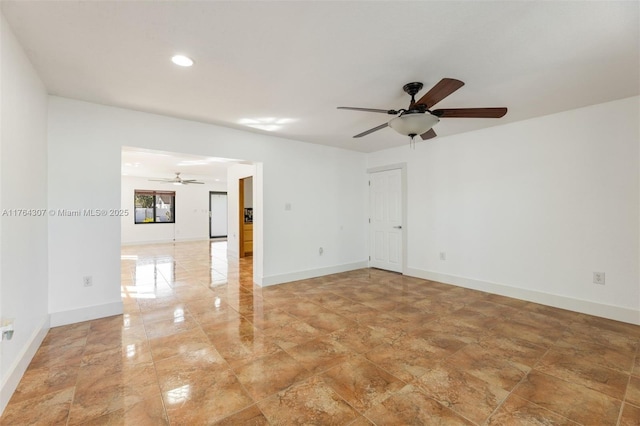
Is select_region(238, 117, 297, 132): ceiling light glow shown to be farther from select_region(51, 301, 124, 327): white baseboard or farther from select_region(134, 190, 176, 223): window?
select_region(134, 190, 176, 223): window

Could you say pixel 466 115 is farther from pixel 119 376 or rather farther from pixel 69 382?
pixel 69 382

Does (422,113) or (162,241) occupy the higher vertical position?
(422,113)

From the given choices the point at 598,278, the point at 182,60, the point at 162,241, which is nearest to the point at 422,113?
the point at 182,60

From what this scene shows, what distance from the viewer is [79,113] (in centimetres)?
317

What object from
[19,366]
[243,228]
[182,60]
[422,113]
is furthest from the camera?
[243,228]

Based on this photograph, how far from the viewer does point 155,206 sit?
10383 mm

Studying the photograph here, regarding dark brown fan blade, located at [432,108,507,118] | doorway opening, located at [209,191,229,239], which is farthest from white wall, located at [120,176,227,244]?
dark brown fan blade, located at [432,108,507,118]

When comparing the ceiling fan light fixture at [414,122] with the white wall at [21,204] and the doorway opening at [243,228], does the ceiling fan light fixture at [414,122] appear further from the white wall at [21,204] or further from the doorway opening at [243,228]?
the doorway opening at [243,228]

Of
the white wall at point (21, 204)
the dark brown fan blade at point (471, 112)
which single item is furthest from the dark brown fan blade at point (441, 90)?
the white wall at point (21, 204)

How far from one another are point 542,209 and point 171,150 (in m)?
5.07

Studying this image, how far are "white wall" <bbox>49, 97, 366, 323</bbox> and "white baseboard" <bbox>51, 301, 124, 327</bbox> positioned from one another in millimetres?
10

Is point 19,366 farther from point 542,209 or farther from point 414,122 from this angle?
point 542,209

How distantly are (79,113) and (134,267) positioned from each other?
3.93 m

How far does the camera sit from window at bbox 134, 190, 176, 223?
32.9ft
